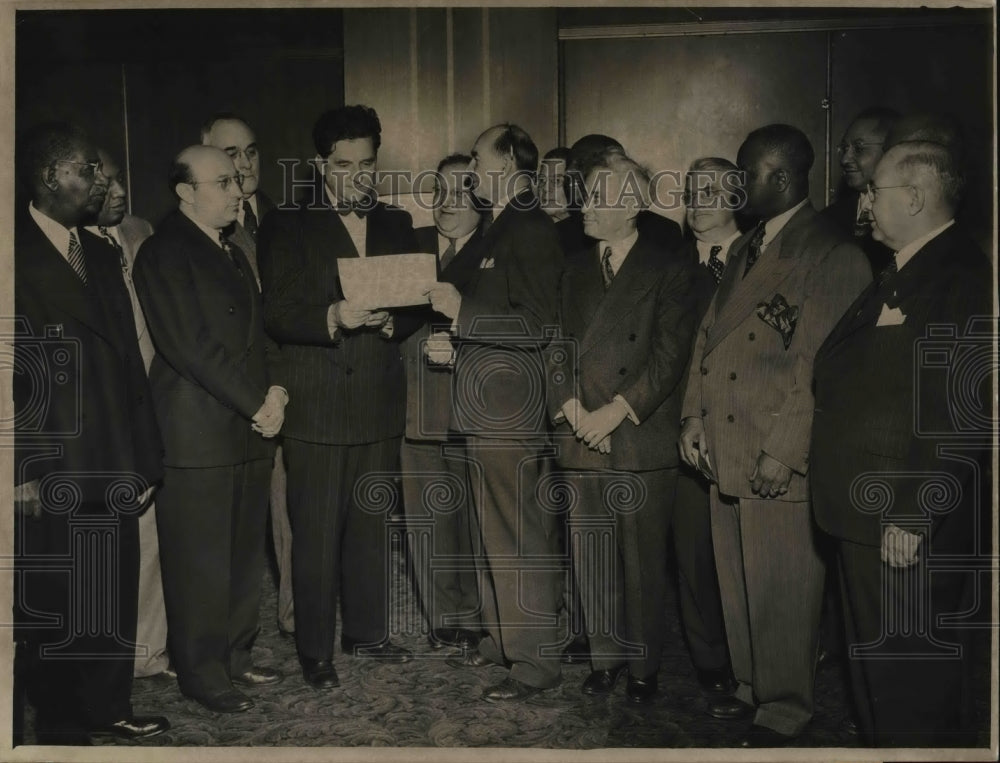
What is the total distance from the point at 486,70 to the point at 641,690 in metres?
2.72

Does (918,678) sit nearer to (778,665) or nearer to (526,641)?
(778,665)

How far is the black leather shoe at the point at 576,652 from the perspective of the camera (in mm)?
4234

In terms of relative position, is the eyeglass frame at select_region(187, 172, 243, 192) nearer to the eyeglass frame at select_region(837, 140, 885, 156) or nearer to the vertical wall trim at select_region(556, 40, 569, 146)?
the vertical wall trim at select_region(556, 40, 569, 146)

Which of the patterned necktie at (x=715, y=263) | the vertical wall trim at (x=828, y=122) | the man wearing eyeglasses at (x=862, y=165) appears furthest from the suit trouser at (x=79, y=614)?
the vertical wall trim at (x=828, y=122)

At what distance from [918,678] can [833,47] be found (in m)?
3.08

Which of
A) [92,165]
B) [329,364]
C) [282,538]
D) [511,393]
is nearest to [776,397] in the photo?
[511,393]

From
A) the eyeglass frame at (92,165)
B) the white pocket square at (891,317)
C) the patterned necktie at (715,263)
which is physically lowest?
the white pocket square at (891,317)

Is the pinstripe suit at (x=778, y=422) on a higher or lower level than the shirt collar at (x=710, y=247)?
lower

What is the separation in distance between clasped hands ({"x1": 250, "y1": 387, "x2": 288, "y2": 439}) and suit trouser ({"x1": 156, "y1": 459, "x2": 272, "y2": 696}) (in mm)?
182

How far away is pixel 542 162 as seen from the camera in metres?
4.41

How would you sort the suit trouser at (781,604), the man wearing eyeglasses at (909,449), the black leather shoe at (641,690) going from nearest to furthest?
the man wearing eyeglasses at (909,449)
the suit trouser at (781,604)
the black leather shoe at (641,690)

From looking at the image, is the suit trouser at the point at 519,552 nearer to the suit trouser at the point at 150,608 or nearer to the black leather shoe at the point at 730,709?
the black leather shoe at the point at 730,709

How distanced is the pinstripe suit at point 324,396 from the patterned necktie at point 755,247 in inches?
53.5

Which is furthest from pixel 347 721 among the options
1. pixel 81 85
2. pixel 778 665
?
pixel 81 85
